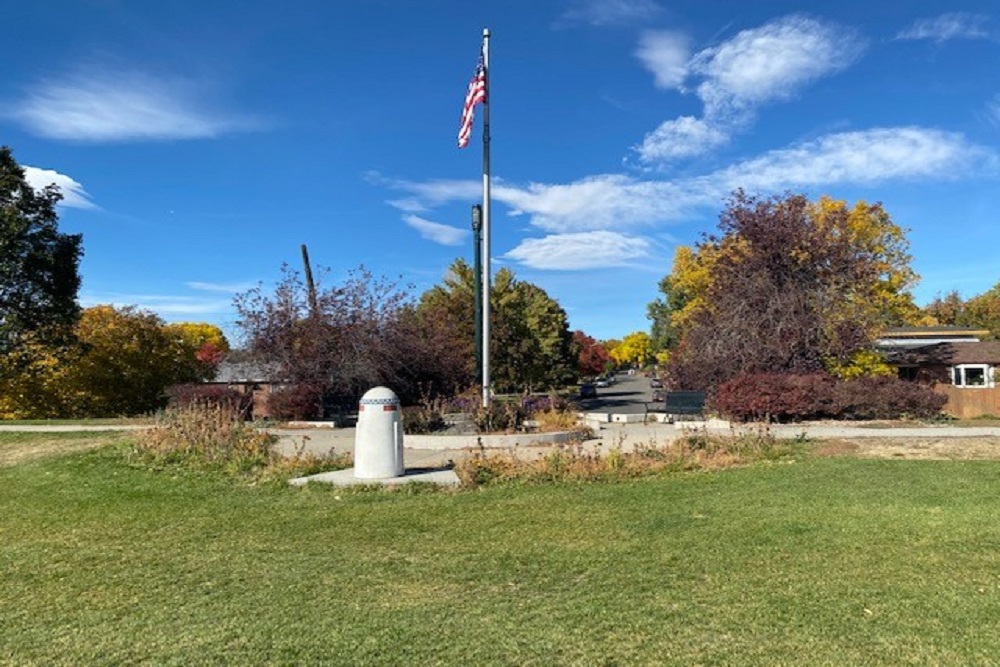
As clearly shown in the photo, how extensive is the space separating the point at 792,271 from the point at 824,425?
295 inches

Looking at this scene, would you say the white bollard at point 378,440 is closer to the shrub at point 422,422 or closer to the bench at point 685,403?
the shrub at point 422,422

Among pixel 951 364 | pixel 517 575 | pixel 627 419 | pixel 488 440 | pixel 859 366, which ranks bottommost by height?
pixel 517 575

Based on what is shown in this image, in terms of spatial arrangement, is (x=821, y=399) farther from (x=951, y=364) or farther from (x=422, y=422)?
(x=951, y=364)

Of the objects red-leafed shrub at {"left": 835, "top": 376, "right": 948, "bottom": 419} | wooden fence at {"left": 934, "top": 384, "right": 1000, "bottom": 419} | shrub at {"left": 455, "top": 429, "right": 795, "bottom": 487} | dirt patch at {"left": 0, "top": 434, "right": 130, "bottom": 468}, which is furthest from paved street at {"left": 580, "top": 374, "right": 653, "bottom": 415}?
dirt patch at {"left": 0, "top": 434, "right": 130, "bottom": 468}

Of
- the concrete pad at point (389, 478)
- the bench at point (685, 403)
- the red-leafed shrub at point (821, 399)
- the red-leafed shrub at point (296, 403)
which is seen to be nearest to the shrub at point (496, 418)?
the concrete pad at point (389, 478)

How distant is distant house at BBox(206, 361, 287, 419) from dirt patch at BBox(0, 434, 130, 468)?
676 cm

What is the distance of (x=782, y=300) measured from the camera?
21.9 metres

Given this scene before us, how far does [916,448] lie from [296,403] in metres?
15.2

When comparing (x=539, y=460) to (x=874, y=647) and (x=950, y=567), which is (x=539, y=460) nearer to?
(x=950, y=567)

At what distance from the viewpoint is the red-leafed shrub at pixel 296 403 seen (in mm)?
20281

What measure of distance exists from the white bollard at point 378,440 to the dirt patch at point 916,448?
6.46 metres

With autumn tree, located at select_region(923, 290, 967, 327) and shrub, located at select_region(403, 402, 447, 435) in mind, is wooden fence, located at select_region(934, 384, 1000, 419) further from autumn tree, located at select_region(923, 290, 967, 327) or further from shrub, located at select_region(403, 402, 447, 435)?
autumn tree, located at select_region(923, 290, 967, 327)

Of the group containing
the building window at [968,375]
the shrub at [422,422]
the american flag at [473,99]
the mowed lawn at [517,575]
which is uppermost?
the american flag at [473,99]

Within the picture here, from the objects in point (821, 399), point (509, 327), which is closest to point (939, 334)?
point (509, 327)
